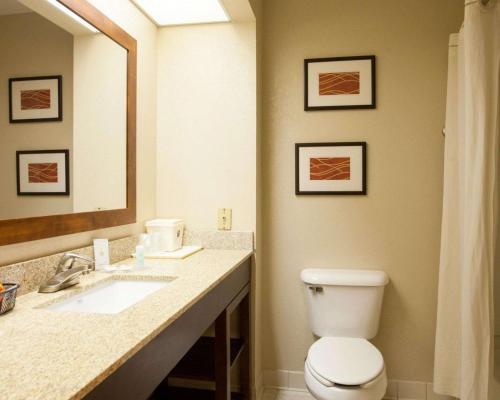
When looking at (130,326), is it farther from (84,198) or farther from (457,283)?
(457,283)

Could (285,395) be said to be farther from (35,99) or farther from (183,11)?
(183,11)

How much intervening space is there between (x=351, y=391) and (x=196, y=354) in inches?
28.7

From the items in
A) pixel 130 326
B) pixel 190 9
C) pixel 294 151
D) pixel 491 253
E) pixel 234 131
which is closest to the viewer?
pixel 130 326

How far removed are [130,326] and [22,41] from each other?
3.31 feet

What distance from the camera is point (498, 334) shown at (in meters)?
2.15

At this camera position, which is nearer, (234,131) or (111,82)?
(111,82)

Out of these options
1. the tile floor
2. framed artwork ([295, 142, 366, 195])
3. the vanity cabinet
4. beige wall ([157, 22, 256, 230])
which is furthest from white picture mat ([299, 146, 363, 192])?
the tile floor

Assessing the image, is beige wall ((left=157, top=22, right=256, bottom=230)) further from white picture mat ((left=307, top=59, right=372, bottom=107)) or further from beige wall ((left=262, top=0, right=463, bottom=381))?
white picture mat ((left=307, top=59, right=372, bottom=107))

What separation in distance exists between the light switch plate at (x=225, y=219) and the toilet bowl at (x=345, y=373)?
2.51ft

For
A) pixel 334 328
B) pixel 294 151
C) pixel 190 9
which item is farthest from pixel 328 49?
pixel 334 328

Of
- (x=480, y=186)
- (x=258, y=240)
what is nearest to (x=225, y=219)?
(x=258, y=240)

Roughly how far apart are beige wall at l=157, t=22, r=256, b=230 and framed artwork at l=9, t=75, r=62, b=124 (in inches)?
33.2

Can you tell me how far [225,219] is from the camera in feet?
7.34

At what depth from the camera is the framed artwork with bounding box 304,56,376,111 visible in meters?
2.32
